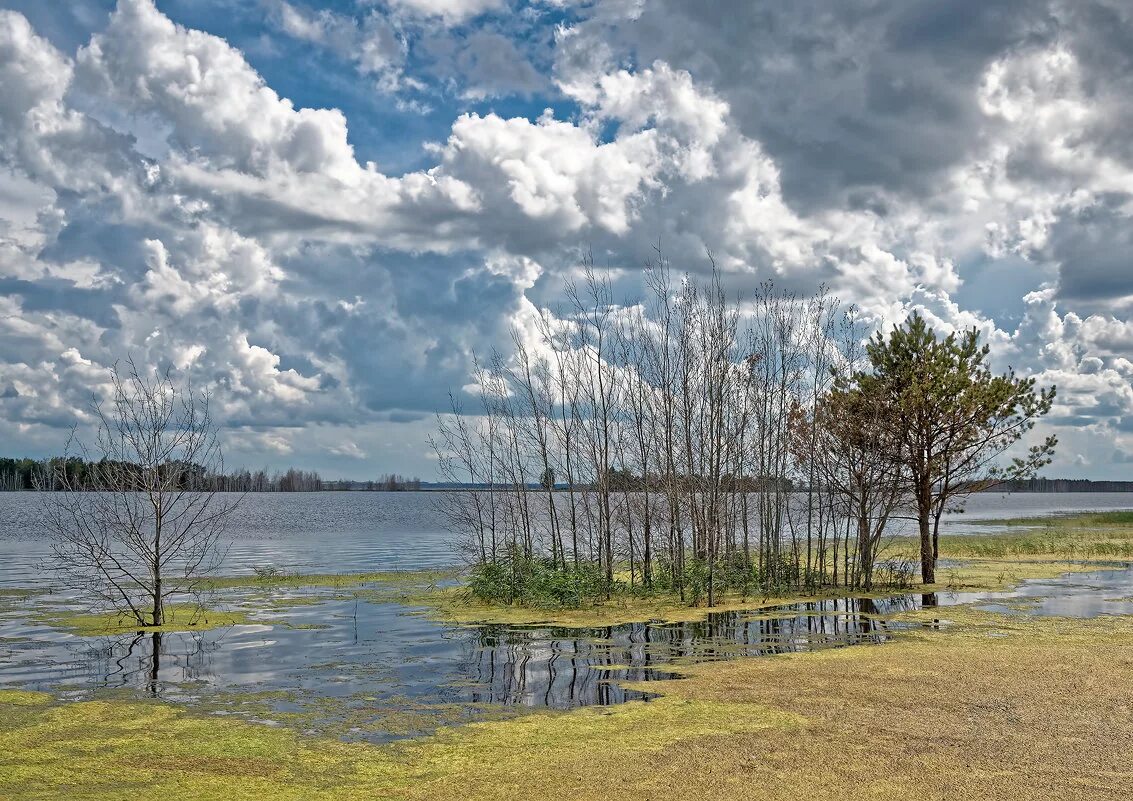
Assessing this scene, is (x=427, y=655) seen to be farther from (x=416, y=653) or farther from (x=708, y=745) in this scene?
(x=708, y=745)

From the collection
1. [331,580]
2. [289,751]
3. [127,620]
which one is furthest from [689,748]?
[331,580]

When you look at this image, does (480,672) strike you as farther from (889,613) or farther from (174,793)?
(889,613)

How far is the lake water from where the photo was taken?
1383cm

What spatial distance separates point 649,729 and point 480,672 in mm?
5391

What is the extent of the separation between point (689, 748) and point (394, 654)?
9200 mm

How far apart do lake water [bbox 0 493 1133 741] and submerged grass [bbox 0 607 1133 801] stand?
1.07 m

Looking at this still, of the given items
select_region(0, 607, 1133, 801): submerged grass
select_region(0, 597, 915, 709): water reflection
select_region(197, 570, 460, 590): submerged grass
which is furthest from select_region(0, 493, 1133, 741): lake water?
select_region(197, 570, 460, 590): submerged grass

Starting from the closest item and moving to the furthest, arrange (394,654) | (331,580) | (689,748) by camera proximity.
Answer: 1. (689,748)
2. (394,654)
3. (331,580)

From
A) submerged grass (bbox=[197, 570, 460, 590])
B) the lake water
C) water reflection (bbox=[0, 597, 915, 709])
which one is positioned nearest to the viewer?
the lake water

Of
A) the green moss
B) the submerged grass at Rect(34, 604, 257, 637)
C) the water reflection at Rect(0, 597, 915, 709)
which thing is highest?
the green moss

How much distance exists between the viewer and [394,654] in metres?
18.5

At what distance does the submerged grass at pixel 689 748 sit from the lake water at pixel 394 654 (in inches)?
42.0

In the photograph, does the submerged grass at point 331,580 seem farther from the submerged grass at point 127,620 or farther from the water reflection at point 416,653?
the water reflection at point 416,653

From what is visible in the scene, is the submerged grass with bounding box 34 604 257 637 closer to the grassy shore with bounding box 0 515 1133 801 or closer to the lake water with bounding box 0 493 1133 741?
the lake water with bounding box 0 493 1133 741
